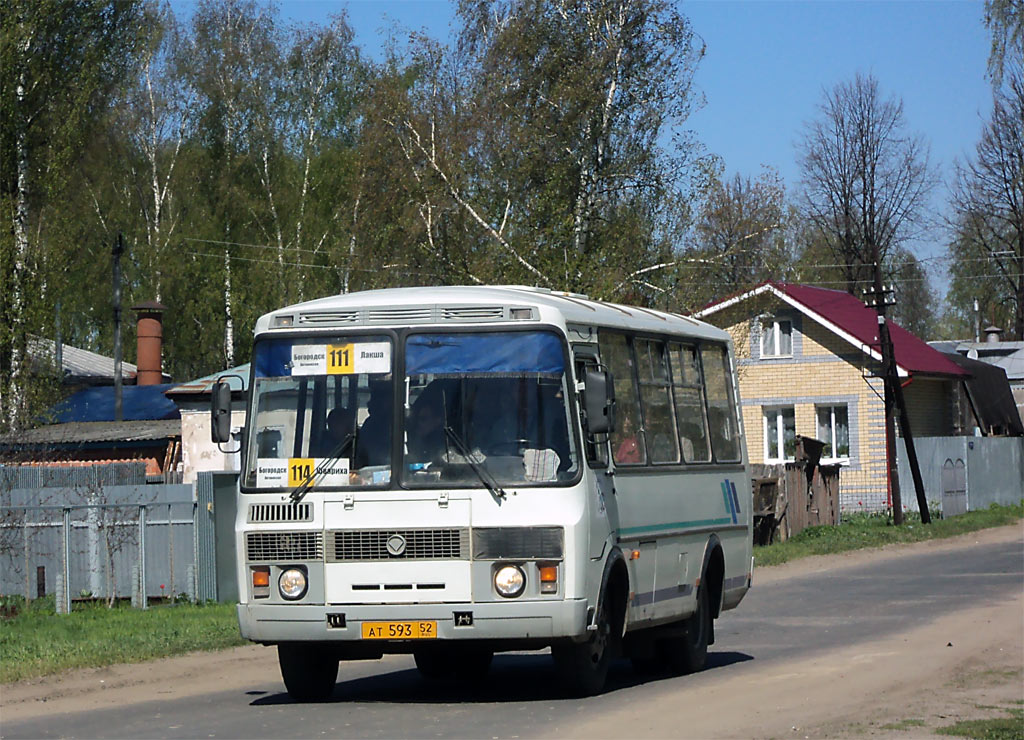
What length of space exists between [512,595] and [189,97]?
53517 mm

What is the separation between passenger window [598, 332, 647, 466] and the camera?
487 inches

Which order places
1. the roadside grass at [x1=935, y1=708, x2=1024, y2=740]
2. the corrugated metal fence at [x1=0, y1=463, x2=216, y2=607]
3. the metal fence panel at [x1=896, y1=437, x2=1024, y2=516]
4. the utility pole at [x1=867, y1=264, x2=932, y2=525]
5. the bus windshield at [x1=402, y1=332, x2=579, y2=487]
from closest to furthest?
1. the roadside grass at [x1=935, y1=708, x2=1024, y2=740]
2. the bus windshield at [x1=402, y1=332, x2=579, y2=487]
3. the corrugated metal fence at [x1=0, y1=463, x2=216, y2=607]
4. the utility pole at [x1=867, y1=264, x2=932, y2=525]
5. the metal fence panel at [x1=896, y1=437, x2=1024, y2=516]

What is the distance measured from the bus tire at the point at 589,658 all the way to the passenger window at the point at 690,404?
2365 mm

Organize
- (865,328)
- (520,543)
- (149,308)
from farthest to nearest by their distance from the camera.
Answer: (149,308), (865,328), (520,543)

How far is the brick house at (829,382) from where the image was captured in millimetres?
47375

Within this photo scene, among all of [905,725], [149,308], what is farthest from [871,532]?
[905,725]

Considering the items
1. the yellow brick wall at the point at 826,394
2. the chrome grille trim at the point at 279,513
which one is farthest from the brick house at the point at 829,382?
the chrome grille trim at the point at 279,513

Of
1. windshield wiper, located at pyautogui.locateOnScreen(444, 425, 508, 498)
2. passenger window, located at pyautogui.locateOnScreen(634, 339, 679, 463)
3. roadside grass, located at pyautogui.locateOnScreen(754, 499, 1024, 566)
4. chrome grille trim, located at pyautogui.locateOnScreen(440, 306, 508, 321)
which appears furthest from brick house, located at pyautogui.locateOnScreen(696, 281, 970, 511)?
windshield wiper, located at pyautogui.locateOnScreen(444, 425, 508, 498)

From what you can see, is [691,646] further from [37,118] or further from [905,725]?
[37,118]

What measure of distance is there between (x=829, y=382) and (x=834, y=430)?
145 cm

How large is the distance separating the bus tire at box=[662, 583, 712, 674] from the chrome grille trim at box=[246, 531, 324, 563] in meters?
3.82

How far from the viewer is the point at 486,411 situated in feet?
37.0

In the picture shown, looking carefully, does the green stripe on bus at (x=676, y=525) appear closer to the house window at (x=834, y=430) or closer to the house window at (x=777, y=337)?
the house window at (x=834, y=430)

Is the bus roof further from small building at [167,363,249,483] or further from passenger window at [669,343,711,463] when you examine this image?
small building at [167,363,249,483]
